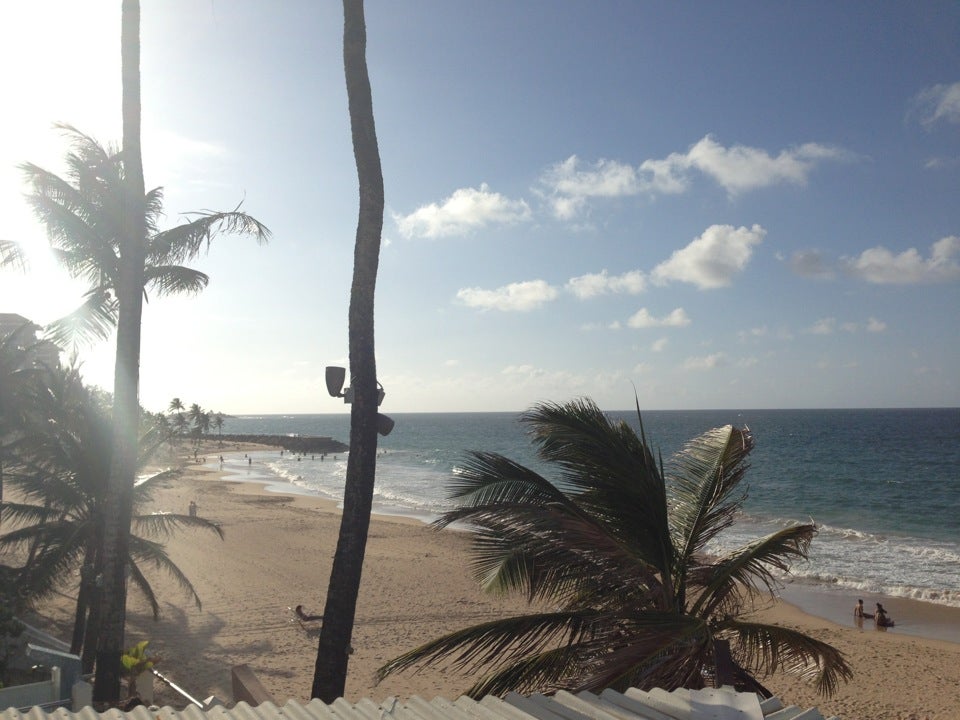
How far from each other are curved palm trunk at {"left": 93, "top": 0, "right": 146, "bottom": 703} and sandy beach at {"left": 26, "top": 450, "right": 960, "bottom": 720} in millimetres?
3087

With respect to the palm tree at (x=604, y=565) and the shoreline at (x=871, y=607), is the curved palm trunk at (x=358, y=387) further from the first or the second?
the shoreline at (x=871, y=607)

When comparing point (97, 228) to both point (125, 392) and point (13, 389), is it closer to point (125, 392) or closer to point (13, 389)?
point (125, 392)

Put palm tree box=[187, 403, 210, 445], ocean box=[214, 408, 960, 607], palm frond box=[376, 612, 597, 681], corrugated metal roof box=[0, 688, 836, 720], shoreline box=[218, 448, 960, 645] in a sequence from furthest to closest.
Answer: palm tree box=[187, 403, 210, 445]
ocean box=[214, 408, 960, 607]
shoreline box=[218, 448, 960, 645]
palm frond box=[376, 612, 597, 681]
corrugated metal roof box=[0, 688, 836, 720]

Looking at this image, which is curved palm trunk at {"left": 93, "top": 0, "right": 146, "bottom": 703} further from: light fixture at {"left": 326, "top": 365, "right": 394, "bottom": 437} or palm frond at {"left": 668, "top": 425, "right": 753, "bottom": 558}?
palm frond at {"left": 668, "top": 425, "right": 753, "bottom": 558}

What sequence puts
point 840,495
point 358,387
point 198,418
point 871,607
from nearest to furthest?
point 358,387 < point 871,607 < point 840,495 < point 198,418

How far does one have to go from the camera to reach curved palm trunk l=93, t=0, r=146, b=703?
739 centimetres

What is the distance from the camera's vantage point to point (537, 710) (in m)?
3.77

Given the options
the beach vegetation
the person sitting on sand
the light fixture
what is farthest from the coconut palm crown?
the person sitting on sand

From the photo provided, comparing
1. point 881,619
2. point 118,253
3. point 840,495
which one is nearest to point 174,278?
point 118,253

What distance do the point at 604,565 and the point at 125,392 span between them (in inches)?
211

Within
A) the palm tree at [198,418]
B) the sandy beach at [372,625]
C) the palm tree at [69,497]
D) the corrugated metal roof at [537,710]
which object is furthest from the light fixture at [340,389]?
the palm tree at [198,418]

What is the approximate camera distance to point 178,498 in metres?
40.2

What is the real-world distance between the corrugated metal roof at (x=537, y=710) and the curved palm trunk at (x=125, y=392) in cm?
366

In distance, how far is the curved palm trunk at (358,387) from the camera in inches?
Answer: 218
